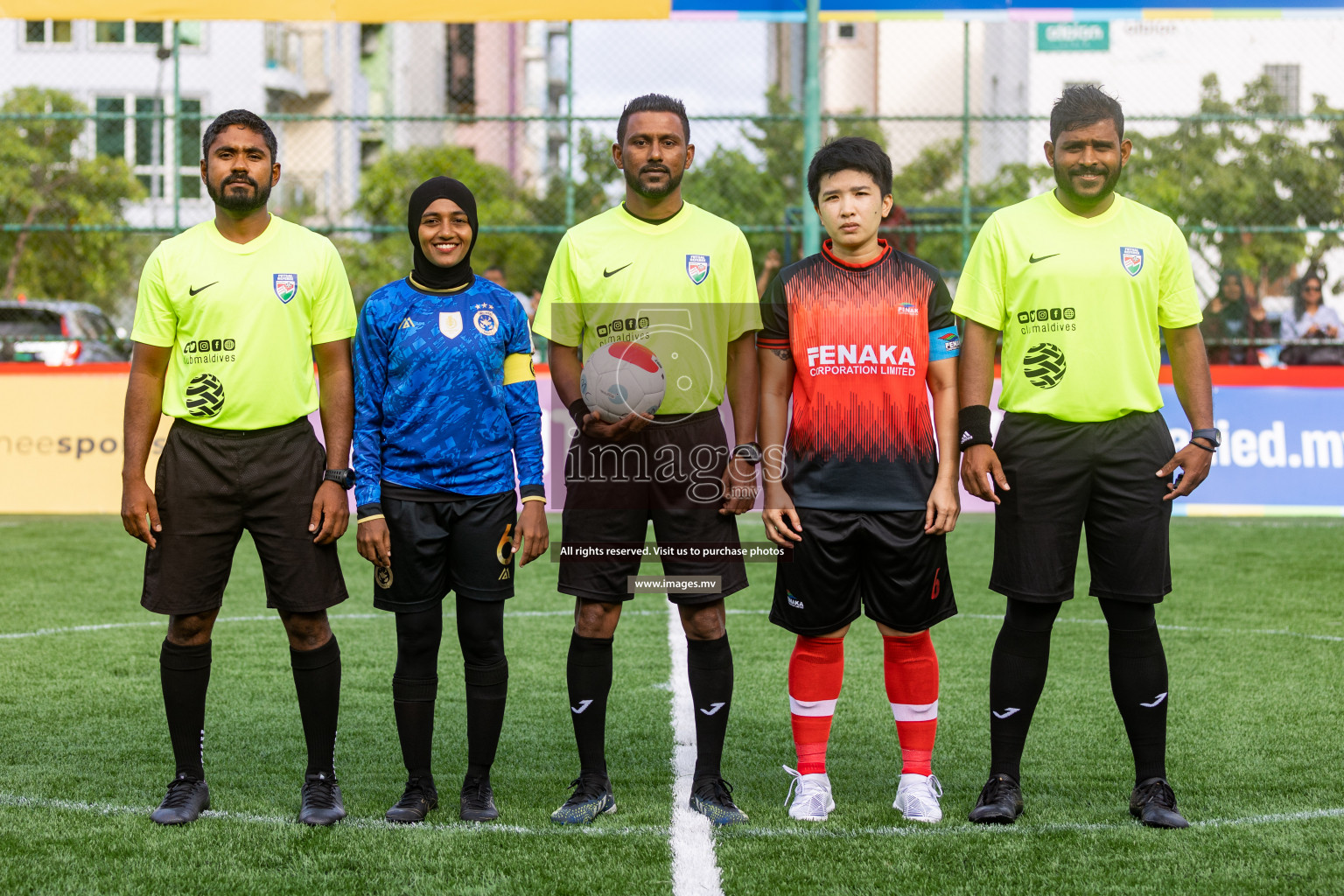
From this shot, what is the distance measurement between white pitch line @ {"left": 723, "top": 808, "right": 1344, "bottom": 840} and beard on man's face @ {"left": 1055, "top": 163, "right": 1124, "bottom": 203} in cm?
185

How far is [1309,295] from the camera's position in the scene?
13.9 meters

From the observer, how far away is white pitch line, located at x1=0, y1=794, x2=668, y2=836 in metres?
4.06

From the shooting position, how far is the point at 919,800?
4199mm

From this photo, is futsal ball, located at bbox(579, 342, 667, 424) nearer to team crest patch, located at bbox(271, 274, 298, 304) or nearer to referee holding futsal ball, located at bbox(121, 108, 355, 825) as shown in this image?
referee holding futsal ball, located at bbox(121, 108, 355, 825)

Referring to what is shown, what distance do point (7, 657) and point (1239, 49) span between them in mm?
28858

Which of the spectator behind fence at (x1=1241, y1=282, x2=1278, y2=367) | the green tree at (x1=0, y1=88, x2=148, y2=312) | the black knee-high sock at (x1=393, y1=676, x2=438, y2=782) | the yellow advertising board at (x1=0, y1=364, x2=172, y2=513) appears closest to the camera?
the black knee-high sock at (x1=393, y1=676, x2=438, y2=782)

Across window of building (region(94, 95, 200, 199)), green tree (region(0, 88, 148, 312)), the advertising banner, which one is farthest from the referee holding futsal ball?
green tree (region(0, 88, 148, 312))

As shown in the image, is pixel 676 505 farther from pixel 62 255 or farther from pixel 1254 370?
pixel 62 255

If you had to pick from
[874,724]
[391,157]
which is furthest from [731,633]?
[391,157]

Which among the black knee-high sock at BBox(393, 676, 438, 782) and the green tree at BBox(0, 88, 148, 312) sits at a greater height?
the green tree at BBox(0, 88, 148, 312)

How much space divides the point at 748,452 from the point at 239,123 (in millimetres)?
1790

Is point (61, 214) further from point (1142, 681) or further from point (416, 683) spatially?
point (1142, 681)

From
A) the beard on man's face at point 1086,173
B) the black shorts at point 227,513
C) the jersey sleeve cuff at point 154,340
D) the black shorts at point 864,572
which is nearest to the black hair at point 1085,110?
the beard on man's face at point 1086,173

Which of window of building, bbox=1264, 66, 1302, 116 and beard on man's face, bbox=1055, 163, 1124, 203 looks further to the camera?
window of building, bbox=1264, 66, 1302, 116
